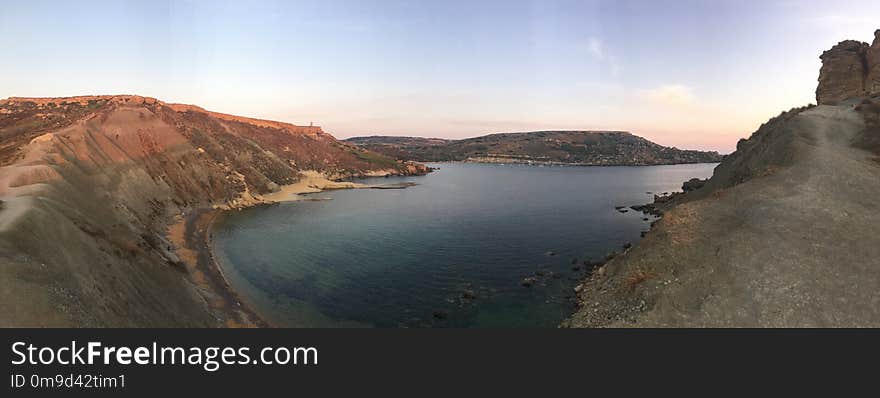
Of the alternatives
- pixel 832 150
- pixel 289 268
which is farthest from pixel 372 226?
pixel 832 150

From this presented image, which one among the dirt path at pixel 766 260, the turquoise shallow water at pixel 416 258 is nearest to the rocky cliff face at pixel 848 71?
the turquoise shallow water at pixel 416 258

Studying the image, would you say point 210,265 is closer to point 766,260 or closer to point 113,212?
point 113,212

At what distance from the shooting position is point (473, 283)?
39500mm

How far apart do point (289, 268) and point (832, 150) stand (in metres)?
60.7

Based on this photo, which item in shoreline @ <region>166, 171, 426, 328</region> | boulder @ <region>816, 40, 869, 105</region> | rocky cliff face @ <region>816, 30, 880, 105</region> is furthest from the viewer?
boulder @ <region>816, 40, 869, 105</region>

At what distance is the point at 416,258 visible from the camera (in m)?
47.9

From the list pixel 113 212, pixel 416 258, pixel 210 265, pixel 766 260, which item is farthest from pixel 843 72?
pixel 113 212

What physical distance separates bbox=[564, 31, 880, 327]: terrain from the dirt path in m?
0.07

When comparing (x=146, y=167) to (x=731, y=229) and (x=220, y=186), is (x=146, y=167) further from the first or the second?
A: (x=731, y=229)

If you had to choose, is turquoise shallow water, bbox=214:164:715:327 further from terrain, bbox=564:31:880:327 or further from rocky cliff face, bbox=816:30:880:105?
rocky cliff face, bbox=816:30:880:105

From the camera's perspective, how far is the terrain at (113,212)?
66.8 ft

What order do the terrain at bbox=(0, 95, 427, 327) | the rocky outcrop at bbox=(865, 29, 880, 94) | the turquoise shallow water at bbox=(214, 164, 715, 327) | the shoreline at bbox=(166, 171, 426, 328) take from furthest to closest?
the rocky outcrop at bbox=(865, 29, 880, 94)
the turquoise shallow water at bbox=(214, 164, 715, 327)
the shoreline at bbox=(166, 171, 426, 328)
the terrain at bbox=(0, 95, 427, 327)

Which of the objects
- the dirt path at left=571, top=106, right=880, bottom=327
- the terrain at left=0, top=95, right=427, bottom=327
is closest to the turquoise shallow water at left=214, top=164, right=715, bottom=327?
the terrain at left=0, top=95, right=427, bottom=327

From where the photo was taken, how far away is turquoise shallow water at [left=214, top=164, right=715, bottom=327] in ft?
109
